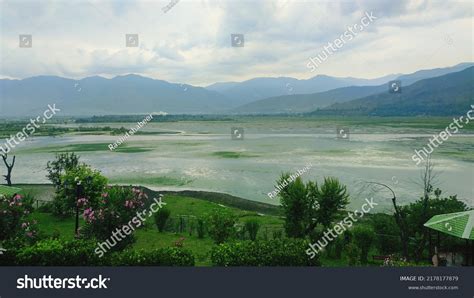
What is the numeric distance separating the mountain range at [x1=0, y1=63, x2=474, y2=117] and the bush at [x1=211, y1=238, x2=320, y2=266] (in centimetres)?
6086

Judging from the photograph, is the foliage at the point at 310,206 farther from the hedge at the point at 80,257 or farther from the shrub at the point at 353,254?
the hedge at the point at 80,257

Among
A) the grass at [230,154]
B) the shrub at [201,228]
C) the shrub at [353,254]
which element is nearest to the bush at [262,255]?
the shrub at [353,254]

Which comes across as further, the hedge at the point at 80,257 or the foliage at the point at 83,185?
the foliage at the point at 83,185

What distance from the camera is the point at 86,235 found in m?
9.12

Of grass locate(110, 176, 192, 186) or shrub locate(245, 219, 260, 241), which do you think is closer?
shrub locate(245, 219, 260, 241)

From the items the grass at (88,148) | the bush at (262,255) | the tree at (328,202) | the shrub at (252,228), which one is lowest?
the shrub at (252,228)

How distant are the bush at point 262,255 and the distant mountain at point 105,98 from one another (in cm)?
11054

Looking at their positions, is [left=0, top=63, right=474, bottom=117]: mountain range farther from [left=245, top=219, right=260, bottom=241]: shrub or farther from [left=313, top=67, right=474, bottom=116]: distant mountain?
[left=245, top=219, right=260, bottom=241]: shrub

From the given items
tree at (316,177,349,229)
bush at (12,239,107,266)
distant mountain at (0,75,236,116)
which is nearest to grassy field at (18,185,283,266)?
tree at (316,177,349,229)

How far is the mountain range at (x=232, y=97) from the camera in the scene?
277ft

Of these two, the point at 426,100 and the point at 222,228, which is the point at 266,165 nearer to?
the point at 222,228

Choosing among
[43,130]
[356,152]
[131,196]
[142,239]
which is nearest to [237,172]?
[356,152]

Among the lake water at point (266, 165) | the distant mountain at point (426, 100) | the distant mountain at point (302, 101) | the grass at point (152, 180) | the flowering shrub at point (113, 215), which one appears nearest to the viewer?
the flowering shrub at point (113, 215)

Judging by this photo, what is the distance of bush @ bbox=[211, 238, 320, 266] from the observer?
7.43 meters
